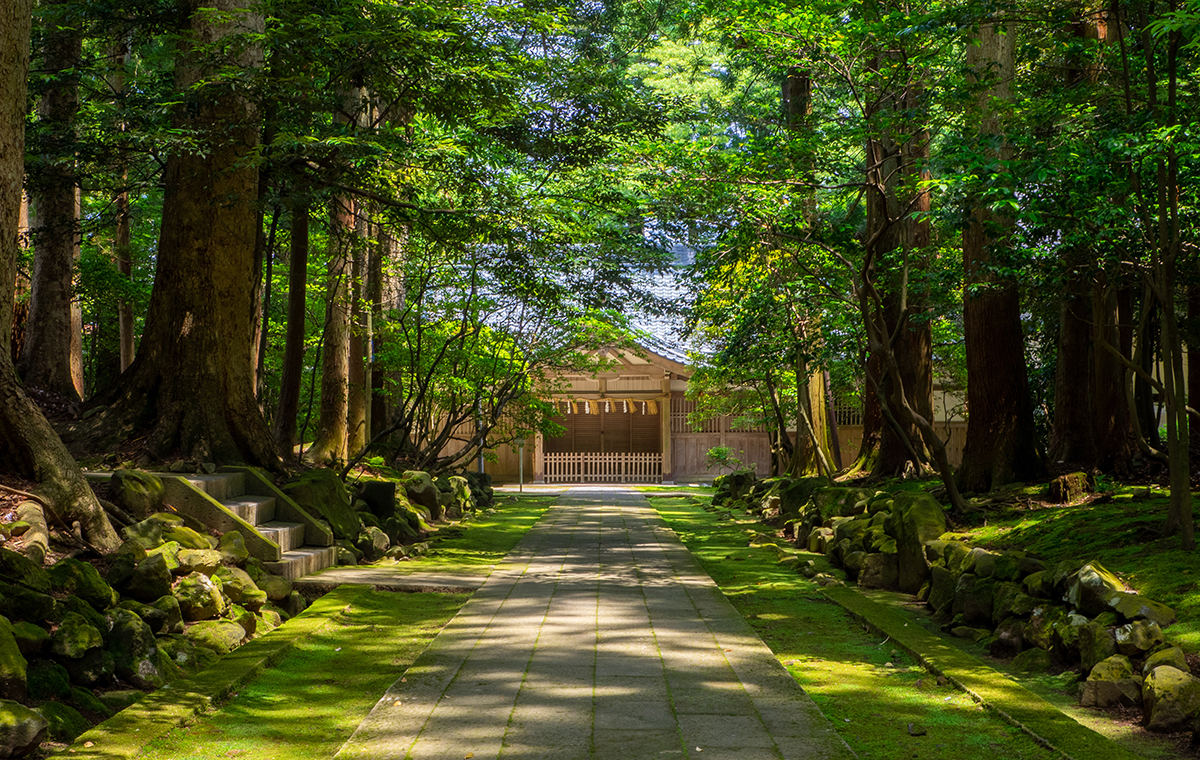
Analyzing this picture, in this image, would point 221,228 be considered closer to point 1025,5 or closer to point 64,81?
point 64,81

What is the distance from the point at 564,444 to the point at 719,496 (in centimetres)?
1018

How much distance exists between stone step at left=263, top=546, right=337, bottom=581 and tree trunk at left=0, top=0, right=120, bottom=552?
159 centimetres

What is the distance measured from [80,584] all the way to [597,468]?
77.7ft

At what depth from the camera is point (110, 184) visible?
1067 cm

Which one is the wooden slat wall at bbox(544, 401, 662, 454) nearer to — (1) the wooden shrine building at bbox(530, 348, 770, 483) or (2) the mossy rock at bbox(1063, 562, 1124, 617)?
(1) the wooden shrine building at bbox(530, 348, 770, 483)

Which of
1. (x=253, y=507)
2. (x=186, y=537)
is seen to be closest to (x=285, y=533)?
(x=253, y=507)

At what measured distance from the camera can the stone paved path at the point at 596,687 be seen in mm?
3871

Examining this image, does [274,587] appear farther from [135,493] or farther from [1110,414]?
[1110,414]

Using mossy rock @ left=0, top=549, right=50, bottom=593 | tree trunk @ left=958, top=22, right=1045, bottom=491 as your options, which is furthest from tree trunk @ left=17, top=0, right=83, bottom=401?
tree trunk @ left=958, top=22, right=1045, bottom=491

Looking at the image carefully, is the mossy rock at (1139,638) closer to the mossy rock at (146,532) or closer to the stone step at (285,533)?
the mossy rock at (146,532)

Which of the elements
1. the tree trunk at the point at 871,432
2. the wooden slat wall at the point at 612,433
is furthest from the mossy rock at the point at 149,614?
the wooden slat wall at the point at 612,433

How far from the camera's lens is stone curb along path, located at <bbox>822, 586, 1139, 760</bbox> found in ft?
12.7

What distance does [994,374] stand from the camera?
1015 cm

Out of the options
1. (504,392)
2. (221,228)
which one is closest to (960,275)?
(221,228)
